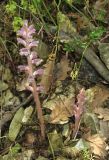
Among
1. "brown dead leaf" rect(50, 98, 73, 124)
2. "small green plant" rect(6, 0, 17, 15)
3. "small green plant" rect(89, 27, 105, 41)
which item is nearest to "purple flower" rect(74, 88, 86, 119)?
"brown dead leaf" rect(50, 98, 73, 124)

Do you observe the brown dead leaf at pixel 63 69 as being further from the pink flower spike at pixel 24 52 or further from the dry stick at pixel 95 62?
the pink flower spike at pixel 24 52

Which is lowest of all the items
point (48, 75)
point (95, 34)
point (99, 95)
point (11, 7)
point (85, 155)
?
point (85, 155)

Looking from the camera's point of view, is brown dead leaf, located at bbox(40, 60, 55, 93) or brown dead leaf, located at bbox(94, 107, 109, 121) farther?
brown dead leaf, located at bbox(40, 60, 55, 93)

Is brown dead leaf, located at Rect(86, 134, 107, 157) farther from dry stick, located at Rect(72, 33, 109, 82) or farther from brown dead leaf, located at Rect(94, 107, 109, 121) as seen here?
dry stick, located at Rect(72, 33, 109, 82)

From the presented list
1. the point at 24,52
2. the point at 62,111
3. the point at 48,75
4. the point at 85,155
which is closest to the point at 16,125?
the point at 62,111

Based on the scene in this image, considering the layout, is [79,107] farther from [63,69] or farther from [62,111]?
[63,69]

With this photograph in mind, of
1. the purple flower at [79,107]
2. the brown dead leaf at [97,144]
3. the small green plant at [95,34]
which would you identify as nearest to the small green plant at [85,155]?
the brown dead leaf at [97,144]

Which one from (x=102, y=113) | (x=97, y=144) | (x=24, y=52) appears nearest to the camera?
(x=24, y=52)
